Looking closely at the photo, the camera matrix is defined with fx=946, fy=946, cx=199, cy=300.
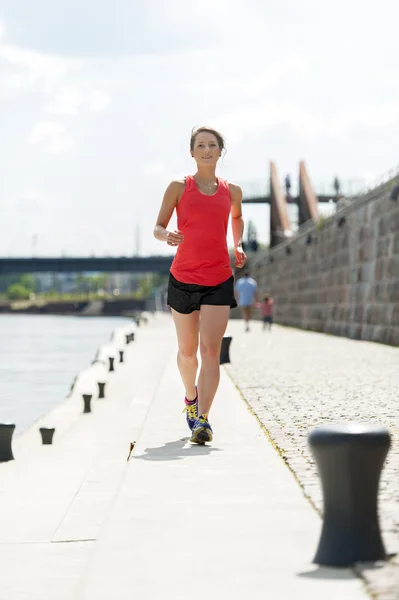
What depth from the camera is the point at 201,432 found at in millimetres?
6090

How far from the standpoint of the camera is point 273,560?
3.42 metres

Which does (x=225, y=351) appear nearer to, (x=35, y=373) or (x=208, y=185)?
(x=208, y=185)

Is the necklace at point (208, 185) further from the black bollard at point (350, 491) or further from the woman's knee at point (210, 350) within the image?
the black bollard at point (350, 491)

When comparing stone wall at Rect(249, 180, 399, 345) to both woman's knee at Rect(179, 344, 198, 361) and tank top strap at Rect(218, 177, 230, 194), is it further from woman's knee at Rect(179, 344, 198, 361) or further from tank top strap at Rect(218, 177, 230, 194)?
tank top strap at Rect(218, 177, 230, 194)

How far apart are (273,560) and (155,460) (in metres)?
2.20

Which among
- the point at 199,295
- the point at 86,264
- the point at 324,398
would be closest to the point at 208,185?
the point at 199,295

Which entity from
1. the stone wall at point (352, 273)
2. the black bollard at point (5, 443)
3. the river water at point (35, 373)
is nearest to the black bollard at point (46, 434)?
the black bollard at point (5, 443)

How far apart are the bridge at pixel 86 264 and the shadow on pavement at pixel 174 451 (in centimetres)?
9156

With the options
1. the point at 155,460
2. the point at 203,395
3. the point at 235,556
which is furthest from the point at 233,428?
the point at 235,556

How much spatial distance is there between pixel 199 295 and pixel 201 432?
88 centimetres

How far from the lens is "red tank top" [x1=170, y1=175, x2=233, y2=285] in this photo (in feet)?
20.1

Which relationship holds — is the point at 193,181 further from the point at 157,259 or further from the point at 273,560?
the point at 157,259

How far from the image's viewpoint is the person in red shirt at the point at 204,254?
20.1ft

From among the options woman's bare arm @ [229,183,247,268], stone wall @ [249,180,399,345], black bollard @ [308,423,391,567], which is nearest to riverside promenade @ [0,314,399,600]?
black bollard @ [308,423,391,567]
